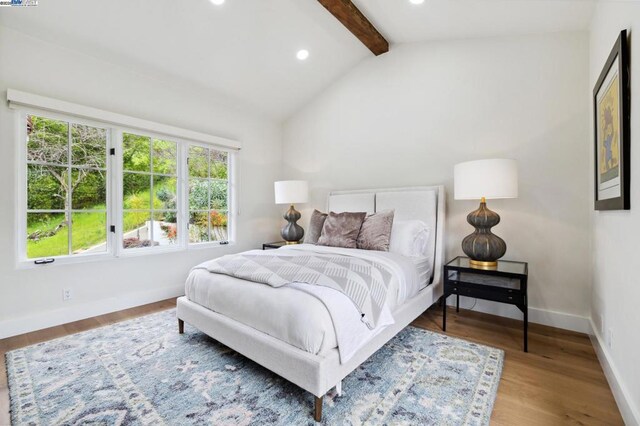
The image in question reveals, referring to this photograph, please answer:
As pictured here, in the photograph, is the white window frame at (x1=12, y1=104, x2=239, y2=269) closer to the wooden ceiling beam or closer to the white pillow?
the wooden ceiling beam

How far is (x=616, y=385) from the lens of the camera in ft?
5.57

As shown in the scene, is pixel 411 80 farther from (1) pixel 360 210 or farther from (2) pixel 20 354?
(2) pixel 20 354

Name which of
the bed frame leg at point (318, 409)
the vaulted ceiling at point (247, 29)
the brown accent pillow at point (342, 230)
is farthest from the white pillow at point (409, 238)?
the vaulted ceiling at point (247, 29)

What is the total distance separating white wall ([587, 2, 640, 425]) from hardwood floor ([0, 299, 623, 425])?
0.39 ft

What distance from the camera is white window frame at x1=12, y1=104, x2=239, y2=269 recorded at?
2635 millimetres

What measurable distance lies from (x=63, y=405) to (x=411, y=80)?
13.9 feet

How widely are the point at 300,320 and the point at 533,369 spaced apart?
174 cm

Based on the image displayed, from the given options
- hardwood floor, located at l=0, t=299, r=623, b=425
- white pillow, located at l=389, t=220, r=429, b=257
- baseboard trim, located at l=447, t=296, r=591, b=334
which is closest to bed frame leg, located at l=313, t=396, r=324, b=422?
hardwood floor, located at l=0, t=299, r=623, b=425

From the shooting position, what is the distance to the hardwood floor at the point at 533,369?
1.61 m

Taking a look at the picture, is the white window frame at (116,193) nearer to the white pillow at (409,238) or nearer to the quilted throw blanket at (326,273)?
the quilted throw blanket at (326,273)

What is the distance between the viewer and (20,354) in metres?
2.24

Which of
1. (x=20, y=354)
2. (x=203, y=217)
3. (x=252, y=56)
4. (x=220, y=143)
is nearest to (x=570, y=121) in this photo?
(x=252, y=56)

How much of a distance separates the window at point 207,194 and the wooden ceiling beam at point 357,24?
7.66 ft

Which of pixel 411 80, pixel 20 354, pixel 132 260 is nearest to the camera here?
pixel 20 354
